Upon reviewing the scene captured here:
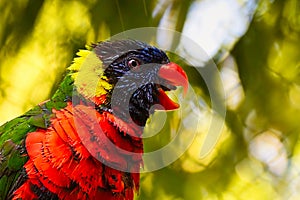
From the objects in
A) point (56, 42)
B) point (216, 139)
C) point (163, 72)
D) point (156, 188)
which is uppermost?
point (163, 72)

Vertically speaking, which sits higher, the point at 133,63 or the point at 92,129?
the point at 133,63

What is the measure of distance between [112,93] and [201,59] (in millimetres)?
832

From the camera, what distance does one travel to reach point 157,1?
2.59 m

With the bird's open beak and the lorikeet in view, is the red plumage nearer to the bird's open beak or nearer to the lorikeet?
the lorikeet

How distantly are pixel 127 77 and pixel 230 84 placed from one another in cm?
101

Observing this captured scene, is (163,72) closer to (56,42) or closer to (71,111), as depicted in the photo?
(71,111)

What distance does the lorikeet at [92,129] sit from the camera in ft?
4.96

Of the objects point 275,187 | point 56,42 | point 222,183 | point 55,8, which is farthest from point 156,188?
point 55,8

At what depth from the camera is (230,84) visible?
2.56m

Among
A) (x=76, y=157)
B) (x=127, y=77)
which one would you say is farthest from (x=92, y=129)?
(x=127, y=77)

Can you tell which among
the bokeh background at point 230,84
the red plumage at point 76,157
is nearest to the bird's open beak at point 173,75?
the red plumage at point 76,157

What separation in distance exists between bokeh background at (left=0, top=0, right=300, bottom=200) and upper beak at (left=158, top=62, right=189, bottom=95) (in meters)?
0.80

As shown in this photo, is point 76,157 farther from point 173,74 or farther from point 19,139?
point 173,74

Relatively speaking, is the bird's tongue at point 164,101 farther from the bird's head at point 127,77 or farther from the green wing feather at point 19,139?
the green wing feather at point 19,139
